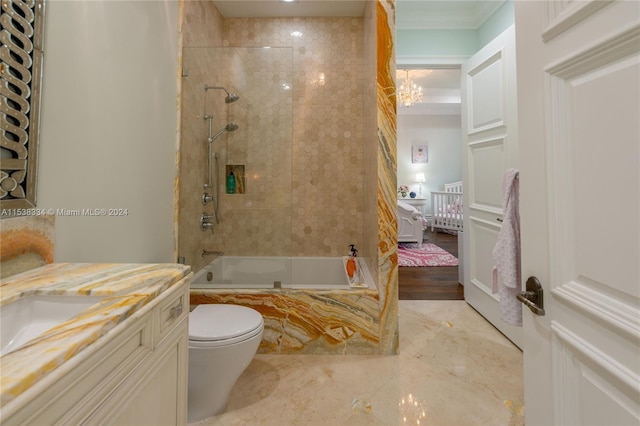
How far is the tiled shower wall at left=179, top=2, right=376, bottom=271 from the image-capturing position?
2.25 m

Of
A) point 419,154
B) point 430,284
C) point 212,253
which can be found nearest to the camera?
point 212,253

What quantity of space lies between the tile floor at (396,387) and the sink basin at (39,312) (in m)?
0.99

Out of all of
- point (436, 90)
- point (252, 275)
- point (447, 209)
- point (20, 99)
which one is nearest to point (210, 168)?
point (252, 275)

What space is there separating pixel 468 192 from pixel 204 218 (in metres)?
2.37

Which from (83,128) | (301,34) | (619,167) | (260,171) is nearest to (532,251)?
(619,167)

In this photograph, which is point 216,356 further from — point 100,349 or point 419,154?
point 419,154

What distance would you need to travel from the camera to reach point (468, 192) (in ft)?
8.75

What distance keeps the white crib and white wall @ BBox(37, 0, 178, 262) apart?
5.61 meters

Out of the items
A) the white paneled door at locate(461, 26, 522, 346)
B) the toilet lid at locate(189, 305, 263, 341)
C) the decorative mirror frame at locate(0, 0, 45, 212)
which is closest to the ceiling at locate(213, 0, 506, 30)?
the white paneled door at locate(461, 26, 522, 346)

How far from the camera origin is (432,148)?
25.3 feet

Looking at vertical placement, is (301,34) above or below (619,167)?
above

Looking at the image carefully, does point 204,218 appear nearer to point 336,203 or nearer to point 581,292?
point 336,203

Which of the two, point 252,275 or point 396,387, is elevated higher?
point 252,275

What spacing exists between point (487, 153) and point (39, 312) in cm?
278
